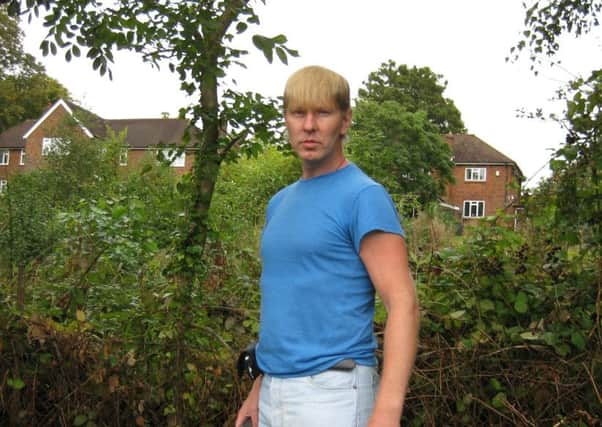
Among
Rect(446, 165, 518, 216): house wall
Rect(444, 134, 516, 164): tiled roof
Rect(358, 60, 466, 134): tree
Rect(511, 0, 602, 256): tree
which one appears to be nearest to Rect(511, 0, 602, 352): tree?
Rect(511, 0, 602, 256): tree

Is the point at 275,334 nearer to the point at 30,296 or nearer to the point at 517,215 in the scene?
the point at 517,215

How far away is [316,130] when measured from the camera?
1932 mm

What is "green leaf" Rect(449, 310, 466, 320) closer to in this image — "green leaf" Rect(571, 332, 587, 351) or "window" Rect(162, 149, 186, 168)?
"green leaf" Rect(571, 332, 587, 351)

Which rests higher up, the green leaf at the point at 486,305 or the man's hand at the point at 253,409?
the green leaf at the point at 486,305

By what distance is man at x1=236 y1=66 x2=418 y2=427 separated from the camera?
1.79 metres

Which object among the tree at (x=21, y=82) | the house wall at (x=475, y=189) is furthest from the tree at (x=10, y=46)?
the house wall at (x=475, y=189)

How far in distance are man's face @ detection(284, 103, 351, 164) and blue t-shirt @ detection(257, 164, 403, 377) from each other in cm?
9

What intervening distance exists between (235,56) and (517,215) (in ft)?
5.43

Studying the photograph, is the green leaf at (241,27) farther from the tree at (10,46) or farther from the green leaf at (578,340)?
the tree at (10,46)

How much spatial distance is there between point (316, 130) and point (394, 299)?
519 mm

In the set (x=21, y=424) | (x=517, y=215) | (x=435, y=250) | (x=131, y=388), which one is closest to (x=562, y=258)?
(x=517, y=215)

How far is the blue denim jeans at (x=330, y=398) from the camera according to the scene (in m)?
1.81

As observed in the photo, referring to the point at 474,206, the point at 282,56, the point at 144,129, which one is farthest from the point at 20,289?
the point at 474,206

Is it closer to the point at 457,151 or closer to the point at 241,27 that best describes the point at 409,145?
the point at 457,151
